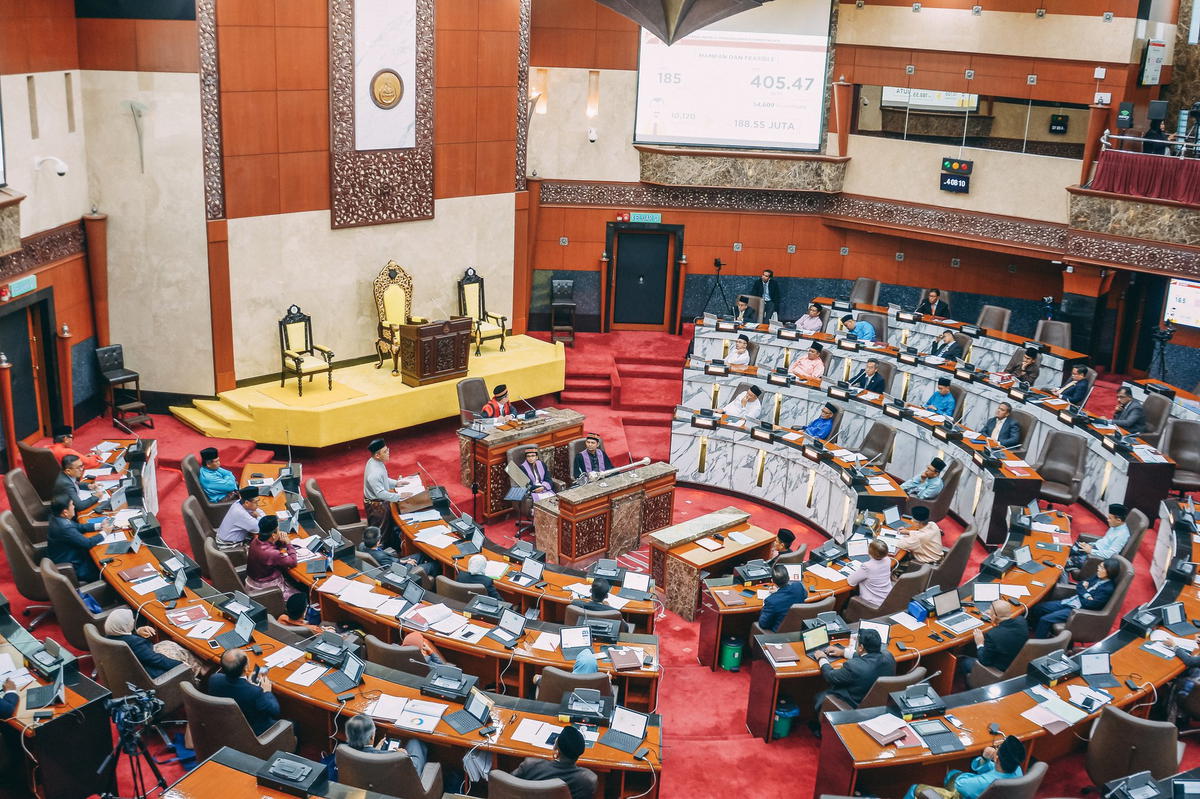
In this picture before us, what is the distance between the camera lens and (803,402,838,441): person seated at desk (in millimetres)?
14008

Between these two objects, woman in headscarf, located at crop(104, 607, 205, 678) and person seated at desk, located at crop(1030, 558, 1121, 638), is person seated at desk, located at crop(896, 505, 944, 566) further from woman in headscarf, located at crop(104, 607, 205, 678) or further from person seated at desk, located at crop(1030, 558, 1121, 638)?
woman in headscarf, located at crop(104, 607, 205, 678)

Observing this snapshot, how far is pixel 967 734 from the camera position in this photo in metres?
7.52

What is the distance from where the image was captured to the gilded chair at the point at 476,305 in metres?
17.0

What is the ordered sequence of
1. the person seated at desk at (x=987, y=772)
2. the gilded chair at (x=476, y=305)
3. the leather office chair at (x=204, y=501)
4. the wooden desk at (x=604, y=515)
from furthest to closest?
the gilded chair at (x=476, y=305)
the wooden desk at (x=604, y=515)
the leather office chair at (x=204, y=501)
the person seated at desk at (x=987, y=772)

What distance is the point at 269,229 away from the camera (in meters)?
14.9

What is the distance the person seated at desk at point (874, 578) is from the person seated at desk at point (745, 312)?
318 inches

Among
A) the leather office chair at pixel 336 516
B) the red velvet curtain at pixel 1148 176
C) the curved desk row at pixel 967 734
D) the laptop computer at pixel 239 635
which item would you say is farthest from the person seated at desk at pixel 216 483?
the red velvet curtain at pixel 1148 176

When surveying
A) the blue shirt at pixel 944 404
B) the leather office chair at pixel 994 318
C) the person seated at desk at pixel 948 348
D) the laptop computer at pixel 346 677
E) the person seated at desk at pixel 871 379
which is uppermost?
the leather office chair at pixel 994 318

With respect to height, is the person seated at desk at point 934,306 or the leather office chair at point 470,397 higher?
the person seated at desk at point 934,306

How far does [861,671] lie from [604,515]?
4.45m

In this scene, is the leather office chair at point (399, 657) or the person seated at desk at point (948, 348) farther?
the person seated at desk at point (948, 348)

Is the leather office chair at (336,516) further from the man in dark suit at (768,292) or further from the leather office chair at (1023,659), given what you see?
the man in dark suit at (768,292)

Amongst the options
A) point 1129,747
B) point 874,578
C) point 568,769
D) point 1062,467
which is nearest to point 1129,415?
point 1062,467

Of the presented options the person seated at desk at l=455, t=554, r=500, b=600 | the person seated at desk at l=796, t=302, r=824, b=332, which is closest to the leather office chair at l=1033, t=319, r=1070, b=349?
the person seated at desk at l=796, t=302, r=824, b=332
